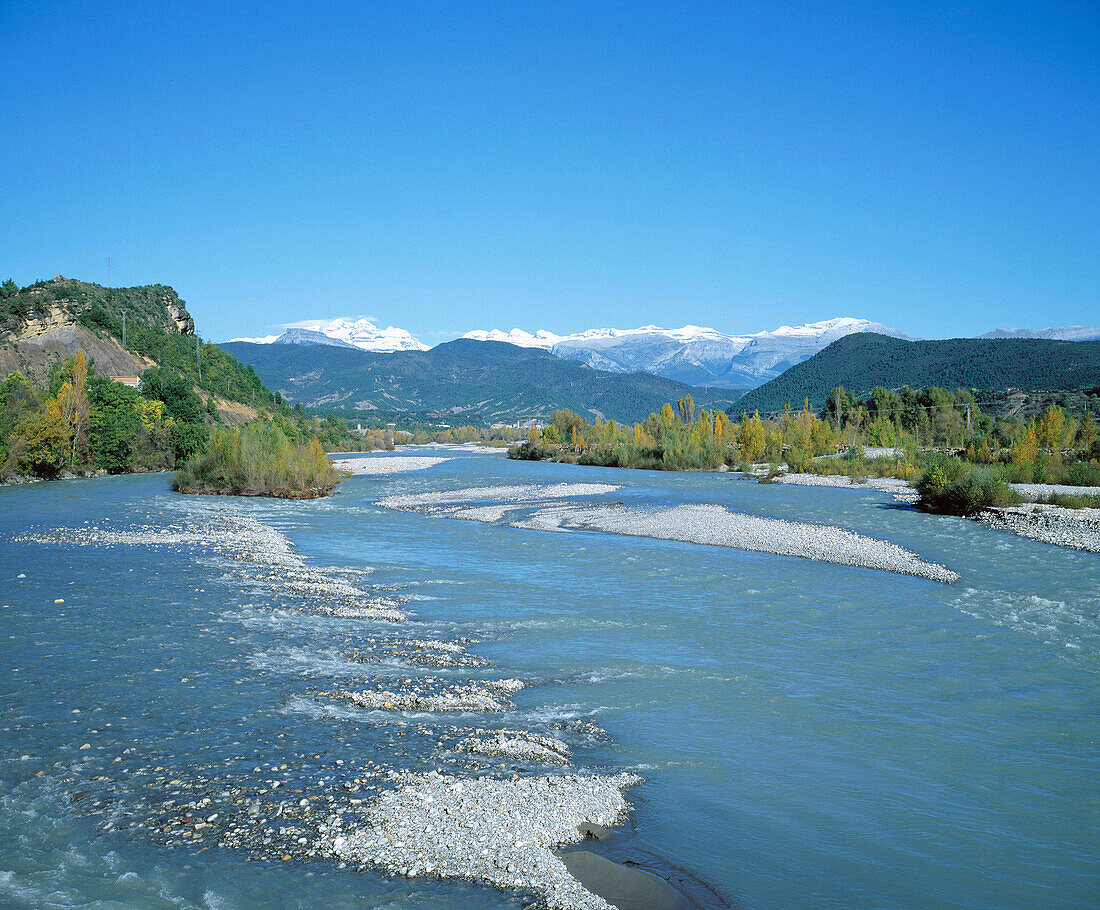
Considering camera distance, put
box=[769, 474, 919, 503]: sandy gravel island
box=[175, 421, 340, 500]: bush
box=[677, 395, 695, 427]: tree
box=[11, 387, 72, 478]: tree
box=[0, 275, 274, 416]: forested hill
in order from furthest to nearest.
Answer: box=[677, 395, 695, 427]: tree → box=[0, 275, 274, 416]: forested hill → box=[11, 387, 72, 478]: tree → box=[769, 474, 919, 503]: sandy gravel island → box=[175, 421, 340, 500]: bush

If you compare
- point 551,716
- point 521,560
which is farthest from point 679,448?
point 551,716

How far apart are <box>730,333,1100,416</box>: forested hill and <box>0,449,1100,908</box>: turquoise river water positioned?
110481mm

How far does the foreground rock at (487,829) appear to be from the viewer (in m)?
6.95

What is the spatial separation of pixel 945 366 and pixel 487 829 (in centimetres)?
16036

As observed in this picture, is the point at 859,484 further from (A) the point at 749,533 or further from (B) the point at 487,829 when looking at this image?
(B) the point at 487,829

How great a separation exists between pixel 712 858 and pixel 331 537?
976 inches

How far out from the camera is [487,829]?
25.0 feet

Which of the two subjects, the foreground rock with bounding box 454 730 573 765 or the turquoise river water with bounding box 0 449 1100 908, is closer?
the turquoise river water with bounding box 0 449 1100 908

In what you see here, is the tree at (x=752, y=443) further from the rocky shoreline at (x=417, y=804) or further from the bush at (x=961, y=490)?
the rocky shoreline at (x=417, y=804)

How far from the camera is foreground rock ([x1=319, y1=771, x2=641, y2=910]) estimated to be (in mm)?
6945

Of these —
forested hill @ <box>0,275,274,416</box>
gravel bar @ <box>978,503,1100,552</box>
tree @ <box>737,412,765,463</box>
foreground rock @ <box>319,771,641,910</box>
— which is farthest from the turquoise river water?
forested hill @ <box>0,275,274,416</box>

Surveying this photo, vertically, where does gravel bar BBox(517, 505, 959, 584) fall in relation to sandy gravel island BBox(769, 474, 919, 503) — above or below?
below

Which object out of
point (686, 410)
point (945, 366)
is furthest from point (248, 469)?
point (945, 366)

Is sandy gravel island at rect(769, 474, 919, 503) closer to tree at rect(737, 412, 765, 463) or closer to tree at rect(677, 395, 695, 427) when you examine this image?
tree at rect(737, 412, 765, 463)
